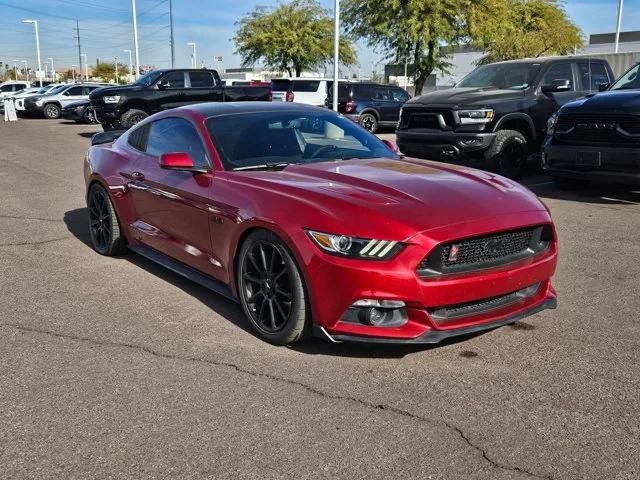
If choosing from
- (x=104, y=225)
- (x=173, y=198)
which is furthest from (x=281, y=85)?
(x=173, y=198)

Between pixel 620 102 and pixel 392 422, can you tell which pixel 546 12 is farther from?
pixel 392 422

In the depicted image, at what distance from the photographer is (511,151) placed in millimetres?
10211

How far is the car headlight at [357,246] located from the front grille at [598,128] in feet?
18.5

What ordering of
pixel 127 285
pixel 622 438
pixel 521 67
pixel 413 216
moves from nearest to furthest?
pixel 622 438
pixel 413 216
pixel 127 285
pixel 521 67

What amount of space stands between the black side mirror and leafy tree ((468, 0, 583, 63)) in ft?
69.7

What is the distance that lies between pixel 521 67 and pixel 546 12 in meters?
Answer: 39.8

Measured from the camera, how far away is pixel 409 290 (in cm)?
341

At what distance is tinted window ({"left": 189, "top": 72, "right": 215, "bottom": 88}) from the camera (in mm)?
19219

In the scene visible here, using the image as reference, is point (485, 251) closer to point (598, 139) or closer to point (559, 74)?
point (598, 139)

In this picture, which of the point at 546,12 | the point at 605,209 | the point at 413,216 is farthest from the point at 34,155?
the point at 546,12

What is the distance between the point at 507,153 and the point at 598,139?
6.67 feet

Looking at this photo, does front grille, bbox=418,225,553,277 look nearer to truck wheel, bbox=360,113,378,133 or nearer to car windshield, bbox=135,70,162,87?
car windshield, bbox=135,70,162,87

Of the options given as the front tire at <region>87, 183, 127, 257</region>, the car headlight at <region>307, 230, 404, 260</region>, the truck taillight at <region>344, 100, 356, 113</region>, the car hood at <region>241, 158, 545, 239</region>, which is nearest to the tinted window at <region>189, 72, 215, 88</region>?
the truck taillight at <region>344, 100, 356, 113</region>

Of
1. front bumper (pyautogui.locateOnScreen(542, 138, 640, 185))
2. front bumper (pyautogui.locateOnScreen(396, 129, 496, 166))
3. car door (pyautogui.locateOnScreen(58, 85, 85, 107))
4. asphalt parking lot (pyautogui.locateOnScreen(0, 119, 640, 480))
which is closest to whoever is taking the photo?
asphalt parking lot (pyautogui.locateOnScreen(0, 119, 640, 480))
